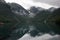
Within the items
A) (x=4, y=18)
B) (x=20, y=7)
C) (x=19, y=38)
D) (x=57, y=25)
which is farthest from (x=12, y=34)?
(x=57, y=25)

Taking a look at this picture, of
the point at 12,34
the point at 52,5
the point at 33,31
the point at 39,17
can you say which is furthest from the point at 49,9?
the point at 12,34

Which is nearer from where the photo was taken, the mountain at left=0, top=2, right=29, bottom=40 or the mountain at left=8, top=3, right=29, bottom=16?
the mountain at left=0, top=2, right=29, bottom=40

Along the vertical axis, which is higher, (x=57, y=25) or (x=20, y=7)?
(x=20, y=7)

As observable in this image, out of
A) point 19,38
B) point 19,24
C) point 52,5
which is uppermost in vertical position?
point 52,5

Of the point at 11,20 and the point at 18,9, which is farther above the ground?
the point at 18,9

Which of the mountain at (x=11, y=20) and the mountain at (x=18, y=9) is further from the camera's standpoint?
the mountain at (x=18, y=9)

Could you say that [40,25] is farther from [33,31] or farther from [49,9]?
[49,9]

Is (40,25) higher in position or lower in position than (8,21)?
lower

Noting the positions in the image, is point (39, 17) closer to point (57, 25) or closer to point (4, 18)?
point (57, 25)
